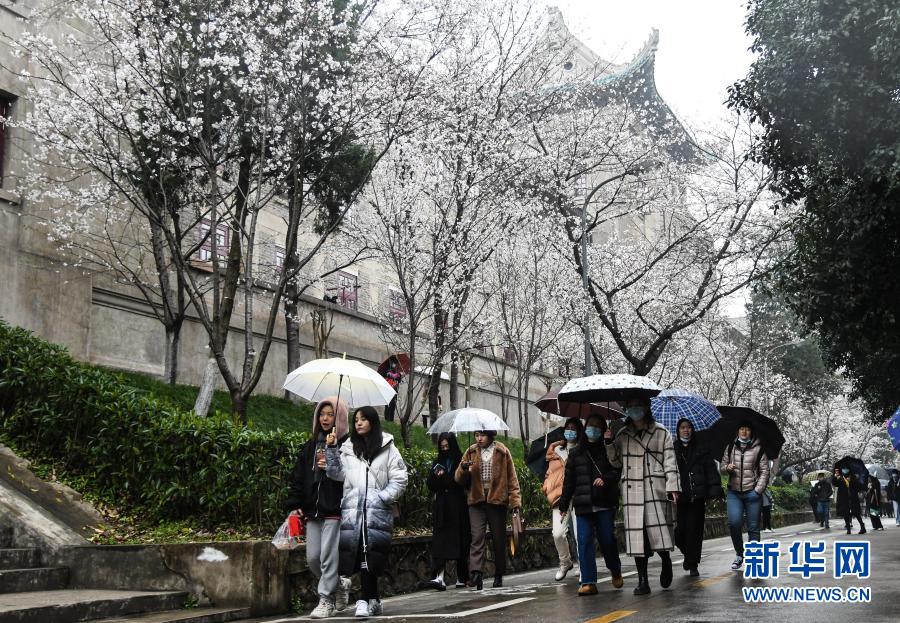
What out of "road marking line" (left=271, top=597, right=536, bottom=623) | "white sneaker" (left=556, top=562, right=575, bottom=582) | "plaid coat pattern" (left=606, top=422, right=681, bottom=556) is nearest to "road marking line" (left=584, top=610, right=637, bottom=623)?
"road marking line" (left=271, top=597, right=536, bottom=623)

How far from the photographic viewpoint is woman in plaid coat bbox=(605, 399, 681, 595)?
9.83 metres

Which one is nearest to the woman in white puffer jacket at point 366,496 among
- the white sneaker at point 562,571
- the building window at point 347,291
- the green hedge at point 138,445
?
the green hedge at point 138,445

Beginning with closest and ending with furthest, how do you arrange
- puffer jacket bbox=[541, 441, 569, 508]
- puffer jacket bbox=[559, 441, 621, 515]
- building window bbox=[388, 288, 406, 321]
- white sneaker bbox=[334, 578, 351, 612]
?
white sneaker bbox=[334, 578, 351, 612], puffer jacket bbox=[559, 441, 621, 515], puffer jacket bbox=[541, 441, 569, 508], building window bbox=[388, 288, 406, 321]

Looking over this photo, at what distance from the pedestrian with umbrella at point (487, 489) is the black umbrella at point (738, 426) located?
8.77ft

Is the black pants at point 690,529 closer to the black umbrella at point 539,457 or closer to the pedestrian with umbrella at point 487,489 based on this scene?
the pedestrian with umbrella at point 487,489

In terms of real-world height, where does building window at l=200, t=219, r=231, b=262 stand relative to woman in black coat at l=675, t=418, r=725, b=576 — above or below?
above

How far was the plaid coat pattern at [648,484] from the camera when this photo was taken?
9.84 m

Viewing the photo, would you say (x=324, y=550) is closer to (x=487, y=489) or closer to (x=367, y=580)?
(x=367, y=580)

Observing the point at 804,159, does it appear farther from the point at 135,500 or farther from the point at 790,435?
the point at 790,435

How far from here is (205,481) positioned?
10.4 metres

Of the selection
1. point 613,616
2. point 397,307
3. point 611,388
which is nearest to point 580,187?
point 397,307

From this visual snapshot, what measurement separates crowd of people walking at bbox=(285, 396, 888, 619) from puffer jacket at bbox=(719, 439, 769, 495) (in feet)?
0.04

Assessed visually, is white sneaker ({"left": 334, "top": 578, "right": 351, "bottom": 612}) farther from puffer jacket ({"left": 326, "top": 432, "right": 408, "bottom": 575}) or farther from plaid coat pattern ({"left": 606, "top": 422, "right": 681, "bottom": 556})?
plaid coat pattern ({"left": 606, "top": 422, "right": 681, "bottom": 556})

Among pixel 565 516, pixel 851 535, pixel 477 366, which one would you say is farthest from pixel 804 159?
pixel 477 366
